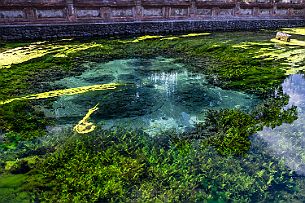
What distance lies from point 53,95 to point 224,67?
16.6 feet

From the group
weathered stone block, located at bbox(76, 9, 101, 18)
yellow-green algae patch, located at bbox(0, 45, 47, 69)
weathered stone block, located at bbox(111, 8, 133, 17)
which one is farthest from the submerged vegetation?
weathered stone block, located at bbox(111, 8, 133, 17)

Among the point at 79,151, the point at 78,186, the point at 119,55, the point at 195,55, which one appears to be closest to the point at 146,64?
the point at 119,55

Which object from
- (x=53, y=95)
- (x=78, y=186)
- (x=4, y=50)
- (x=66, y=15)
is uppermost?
(x=66, y=15)

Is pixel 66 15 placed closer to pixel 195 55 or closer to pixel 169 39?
pixel 169 39

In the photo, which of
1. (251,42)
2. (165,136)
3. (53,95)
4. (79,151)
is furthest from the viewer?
(251,42)

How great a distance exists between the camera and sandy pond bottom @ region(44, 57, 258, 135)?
5552 mm

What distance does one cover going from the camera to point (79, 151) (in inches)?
178

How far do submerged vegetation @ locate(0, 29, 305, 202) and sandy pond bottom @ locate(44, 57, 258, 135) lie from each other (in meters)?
0.24

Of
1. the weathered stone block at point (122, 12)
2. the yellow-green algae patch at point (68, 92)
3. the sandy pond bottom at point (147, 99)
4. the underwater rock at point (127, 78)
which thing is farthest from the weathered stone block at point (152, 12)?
the yellow-green algae patch at point (68, 92)

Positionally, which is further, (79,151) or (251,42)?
(251,42)

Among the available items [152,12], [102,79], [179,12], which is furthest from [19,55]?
[179,12]

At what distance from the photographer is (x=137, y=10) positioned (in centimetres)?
1345

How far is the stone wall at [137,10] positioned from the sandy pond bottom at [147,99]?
492 centimetres

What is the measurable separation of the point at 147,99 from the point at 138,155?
89.2 inches
